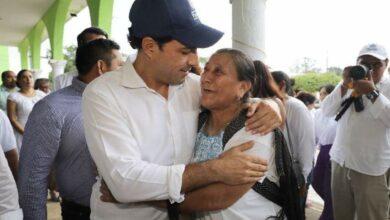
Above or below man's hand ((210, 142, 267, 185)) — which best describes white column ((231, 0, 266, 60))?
above

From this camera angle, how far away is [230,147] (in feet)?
4.61

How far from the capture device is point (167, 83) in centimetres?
148

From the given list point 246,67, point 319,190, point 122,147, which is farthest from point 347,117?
point 122,147

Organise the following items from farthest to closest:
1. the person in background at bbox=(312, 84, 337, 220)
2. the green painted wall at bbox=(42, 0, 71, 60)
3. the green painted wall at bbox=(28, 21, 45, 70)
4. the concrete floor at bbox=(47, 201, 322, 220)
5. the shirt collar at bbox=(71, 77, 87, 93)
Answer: the green painted wall at bbox=(28, 21, 45, 70), the green painted wall at bbox=(42, 0, 71, 60), the concrete floor at bbox=(47, 201, 322, 220), the person in background at bbox=(312, 84, 337, 220), the shirt collar at bbox=(71, 77, 87, 93)

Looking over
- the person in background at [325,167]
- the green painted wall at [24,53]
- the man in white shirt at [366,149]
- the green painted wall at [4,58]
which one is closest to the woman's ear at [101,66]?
the man in white shirt at [366,149]

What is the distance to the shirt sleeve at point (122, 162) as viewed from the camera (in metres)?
1.24

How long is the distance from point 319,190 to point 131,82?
3671mm

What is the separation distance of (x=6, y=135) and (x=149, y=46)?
1.53 m

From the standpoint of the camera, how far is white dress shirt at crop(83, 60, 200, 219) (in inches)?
48.9

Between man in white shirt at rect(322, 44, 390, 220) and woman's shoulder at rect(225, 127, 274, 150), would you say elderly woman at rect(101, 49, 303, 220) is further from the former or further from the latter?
man in white shirt at rect(322, 44, 390, 220)

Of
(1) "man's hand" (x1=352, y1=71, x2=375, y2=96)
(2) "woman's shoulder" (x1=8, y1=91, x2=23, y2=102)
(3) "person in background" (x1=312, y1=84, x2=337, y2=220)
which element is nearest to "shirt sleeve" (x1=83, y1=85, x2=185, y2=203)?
(1) "man's hand" (x1=352, y1=71, x2=375, y2=96)

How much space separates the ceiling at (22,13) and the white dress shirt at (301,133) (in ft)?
29.6

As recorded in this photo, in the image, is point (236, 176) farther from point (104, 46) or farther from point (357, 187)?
point (357, 187)

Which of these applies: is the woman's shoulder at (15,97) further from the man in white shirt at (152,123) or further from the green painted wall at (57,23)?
the green painted wall at (57,23)
